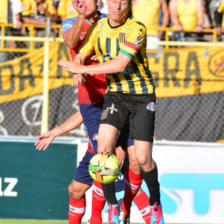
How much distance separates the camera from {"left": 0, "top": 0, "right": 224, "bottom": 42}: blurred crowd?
31.4ft

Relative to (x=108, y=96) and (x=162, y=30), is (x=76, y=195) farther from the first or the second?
(x=162, y=30)

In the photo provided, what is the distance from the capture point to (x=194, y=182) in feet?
23.8

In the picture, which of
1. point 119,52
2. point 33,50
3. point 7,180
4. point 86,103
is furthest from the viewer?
point 33,50

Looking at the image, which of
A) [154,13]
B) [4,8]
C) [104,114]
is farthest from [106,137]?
[4,8]

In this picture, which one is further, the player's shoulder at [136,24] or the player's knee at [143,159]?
the player's knee at [143,159]

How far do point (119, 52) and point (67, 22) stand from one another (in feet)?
2.83

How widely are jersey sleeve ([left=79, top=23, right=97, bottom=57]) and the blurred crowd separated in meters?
4.12

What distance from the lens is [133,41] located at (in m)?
5.01

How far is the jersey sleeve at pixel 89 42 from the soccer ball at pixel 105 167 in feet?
3.32

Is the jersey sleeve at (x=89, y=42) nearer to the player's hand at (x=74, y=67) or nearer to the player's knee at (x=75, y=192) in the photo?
the player's hand at (x=74, y=67)

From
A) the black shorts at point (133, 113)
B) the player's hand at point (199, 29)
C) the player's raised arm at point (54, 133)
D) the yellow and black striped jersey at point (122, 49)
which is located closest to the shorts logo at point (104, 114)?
the black shorts at point (133, 113)

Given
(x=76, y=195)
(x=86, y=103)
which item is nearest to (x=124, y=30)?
(x=86, y=103)

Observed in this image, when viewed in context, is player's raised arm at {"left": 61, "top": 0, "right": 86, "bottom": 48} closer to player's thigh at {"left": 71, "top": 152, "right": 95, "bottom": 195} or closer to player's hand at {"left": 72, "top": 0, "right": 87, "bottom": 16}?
player's hand at {"left": 72, "top": 0, "right": 87, "bottom": 16}

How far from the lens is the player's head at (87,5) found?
205 inches
